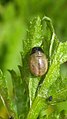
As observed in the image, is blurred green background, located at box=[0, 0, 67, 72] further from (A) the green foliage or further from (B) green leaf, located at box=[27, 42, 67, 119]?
(B) green leaf, located at box=[27, 42, 67, 119]

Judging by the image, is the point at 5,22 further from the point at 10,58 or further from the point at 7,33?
the point at 10,58

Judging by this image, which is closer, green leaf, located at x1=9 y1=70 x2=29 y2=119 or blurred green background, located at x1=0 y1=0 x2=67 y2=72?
green leaf, located at x1=9 y1=70 x2=29 y2=119

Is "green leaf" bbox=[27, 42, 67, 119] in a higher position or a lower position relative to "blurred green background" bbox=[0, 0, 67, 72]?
lower

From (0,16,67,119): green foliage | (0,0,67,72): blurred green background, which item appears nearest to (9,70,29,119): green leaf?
(0,16,67,119): green foliage

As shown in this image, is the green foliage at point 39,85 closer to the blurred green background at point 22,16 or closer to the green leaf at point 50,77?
the green leaf at point 50,77

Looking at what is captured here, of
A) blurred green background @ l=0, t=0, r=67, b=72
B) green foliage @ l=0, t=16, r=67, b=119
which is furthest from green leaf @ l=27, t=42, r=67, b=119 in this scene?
blurred green background @ l=0, t=0, r=67, b=72

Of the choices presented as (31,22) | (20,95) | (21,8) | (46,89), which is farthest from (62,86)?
(21,8)

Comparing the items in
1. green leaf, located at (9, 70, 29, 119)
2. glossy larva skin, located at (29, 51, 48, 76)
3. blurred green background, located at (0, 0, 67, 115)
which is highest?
blurred green background, located at (0, 0, 67, 115)
